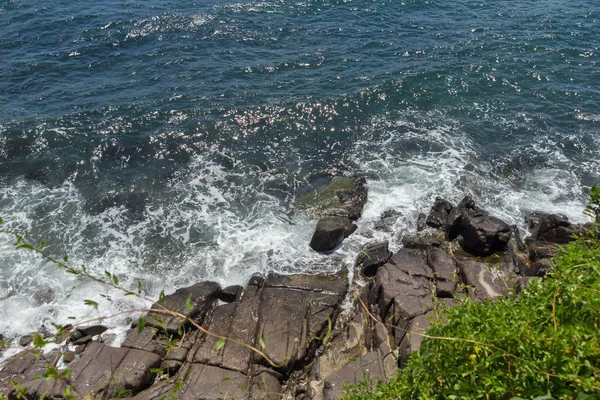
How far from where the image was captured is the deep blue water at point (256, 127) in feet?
58.5

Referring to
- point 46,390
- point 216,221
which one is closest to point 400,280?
point 216,221

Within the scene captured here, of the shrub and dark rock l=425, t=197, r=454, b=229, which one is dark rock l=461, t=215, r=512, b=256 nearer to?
dark rock l=425, t=197, r=454, b=229

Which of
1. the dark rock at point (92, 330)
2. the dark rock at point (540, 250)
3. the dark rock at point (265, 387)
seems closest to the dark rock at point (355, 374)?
the dark rock at point (265, 387)

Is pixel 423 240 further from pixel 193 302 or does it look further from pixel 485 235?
pixel 193 302

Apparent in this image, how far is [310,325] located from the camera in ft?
43.9

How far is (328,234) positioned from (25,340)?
36.1ft

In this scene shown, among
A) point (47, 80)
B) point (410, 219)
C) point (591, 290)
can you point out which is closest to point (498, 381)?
point (591, 290)

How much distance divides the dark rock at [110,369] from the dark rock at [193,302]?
124cm

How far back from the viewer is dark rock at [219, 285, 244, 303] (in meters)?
14.9

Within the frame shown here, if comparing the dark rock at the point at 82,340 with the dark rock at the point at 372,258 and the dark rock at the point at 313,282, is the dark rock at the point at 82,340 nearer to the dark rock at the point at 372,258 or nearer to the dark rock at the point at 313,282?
the dark rock at the point at 313,282

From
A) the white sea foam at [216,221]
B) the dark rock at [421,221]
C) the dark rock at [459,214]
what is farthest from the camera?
the dark rock at [421,221]

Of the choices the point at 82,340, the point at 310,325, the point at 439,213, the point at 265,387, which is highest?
the point at 439,213

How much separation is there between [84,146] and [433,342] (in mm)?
21483

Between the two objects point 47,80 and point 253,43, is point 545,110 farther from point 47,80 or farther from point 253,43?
point 47,80
